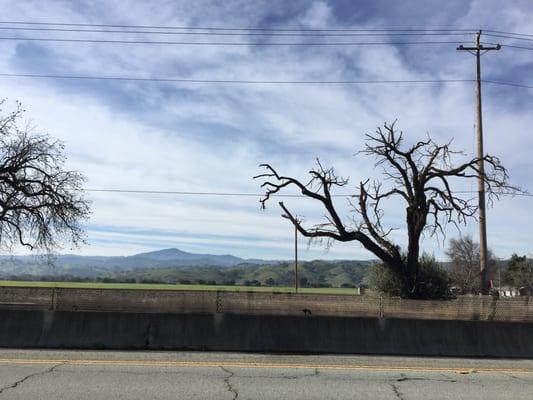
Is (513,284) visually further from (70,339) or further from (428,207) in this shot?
(70,339)

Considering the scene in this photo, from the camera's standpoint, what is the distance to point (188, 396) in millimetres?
7652

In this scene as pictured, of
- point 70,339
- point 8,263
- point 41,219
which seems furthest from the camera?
point 8,263

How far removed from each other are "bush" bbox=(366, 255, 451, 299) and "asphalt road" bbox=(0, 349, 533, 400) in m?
13.3

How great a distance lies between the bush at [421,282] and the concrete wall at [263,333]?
1222cm

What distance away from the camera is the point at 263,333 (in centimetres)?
1290

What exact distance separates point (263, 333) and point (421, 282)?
14.5 meters

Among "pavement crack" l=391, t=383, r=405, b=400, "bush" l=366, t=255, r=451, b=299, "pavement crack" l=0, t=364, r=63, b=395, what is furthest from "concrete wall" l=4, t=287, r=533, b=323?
"bush" l=366, t=255, r=451, b=299

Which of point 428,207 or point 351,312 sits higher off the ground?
point 428,207

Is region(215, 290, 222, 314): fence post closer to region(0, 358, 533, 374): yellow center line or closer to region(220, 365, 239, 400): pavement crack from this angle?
region(0, 358, 533, 374): yellow center line

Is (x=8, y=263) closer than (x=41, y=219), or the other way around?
(x=41, y=219)

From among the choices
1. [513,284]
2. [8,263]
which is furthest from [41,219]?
[513,284]

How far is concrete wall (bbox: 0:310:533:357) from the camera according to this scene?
491 inches

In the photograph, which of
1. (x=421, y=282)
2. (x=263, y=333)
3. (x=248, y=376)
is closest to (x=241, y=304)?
(x=263, y=333)

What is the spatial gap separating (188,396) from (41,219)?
1128 inches
